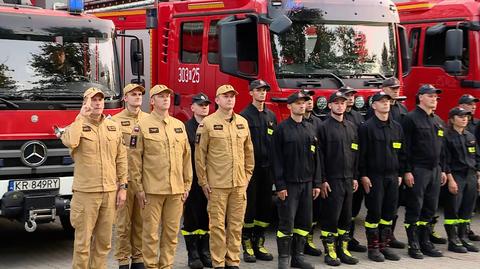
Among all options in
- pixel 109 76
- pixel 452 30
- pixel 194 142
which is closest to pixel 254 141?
pixel 194 142

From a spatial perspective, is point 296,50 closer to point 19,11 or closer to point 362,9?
point 362,9

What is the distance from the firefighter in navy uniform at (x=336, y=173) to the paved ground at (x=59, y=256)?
30 centimetres

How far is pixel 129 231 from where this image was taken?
23.1ft

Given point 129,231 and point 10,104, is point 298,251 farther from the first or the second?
point 10,104

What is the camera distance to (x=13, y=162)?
7.22 meters

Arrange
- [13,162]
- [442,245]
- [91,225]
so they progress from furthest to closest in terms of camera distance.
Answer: [442,245] → [13,162] → [91,225]

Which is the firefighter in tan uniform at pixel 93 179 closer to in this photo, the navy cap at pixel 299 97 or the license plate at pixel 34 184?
the license plate at pixel 34 184

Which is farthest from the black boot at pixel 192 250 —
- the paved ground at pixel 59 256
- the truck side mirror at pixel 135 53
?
the truck side mirror at pixel 135 53

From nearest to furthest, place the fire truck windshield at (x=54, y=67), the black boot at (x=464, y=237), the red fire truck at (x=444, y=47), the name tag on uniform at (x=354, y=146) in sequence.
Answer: the fire truck windshield at (x=54, y=67), the name tag on uniform at (x=354, y=146), the black boot at (x=464, y=237), the red fire truck at (x=444, y=47)

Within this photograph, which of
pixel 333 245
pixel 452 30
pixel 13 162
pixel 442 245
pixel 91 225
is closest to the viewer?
pixel 91 225

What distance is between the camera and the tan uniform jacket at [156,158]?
6621 mm

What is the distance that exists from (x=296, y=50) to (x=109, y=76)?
7.27ft

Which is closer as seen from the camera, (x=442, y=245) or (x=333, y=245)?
(x=333, y=245)

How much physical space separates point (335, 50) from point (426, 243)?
8.24 feet
